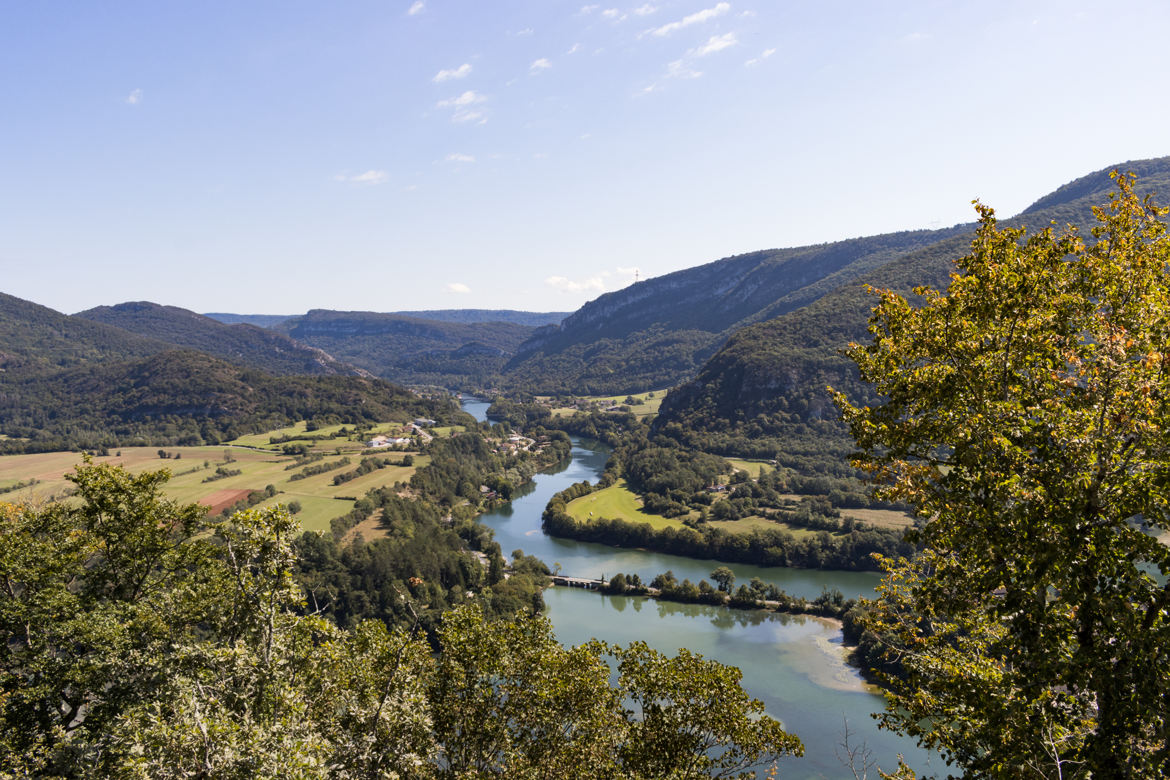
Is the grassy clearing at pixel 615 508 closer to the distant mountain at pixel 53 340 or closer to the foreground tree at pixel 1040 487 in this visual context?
the foreground tree at pixel 1040 487

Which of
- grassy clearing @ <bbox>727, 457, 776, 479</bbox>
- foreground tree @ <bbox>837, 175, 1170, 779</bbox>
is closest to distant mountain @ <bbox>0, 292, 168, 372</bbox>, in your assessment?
grassy clearing @ <bbox>727, 457, 776, 479</bbox>

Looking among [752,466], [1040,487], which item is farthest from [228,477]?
[1040,487]

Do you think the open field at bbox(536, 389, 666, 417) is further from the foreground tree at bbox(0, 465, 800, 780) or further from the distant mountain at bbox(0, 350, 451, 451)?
the foreground tree at bbox(0, 465, 800, 780)

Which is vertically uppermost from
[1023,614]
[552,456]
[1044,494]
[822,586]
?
[1044,494]

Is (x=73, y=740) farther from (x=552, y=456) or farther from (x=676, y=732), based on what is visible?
(x=552, y=456)

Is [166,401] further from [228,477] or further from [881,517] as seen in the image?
[881,517]

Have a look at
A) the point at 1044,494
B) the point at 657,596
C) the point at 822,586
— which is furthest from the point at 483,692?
the point at 822,586
